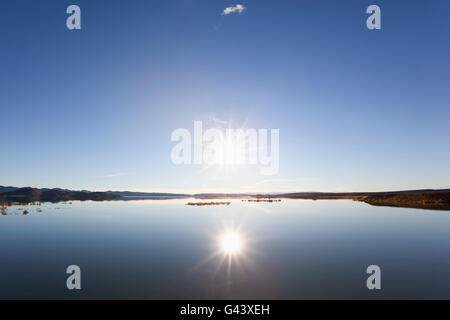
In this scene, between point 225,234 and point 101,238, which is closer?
point 101,238

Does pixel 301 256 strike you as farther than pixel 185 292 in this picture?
Yes

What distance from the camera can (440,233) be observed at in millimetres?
32406

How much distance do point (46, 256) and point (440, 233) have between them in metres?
46.4

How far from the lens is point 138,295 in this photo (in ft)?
47.3

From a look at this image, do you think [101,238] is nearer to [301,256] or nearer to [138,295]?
[138,295]

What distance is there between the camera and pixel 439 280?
1688 centimetres

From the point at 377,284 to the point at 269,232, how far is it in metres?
20.1
